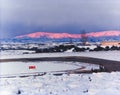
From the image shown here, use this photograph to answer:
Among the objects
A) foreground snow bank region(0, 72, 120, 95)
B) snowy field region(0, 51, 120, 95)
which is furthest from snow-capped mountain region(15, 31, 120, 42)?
foreground snow bank region(0, 72, 120, 95)

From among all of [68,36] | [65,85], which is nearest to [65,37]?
[68,36]

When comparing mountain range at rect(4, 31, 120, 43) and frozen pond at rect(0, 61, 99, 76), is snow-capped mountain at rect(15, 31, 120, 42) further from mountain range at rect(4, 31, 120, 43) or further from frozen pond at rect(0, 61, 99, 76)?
frozen pond at rect(0, 61, 99, 76)

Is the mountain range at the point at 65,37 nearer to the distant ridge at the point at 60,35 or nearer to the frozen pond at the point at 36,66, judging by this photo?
the distant ridge at the point at 60,35

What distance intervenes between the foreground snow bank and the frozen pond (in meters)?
0.15

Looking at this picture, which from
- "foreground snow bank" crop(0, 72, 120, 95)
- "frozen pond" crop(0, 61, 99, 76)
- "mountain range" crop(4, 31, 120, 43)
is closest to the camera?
"foreground snow bank" crop(0, 72, 120, 95)

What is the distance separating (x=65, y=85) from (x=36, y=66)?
854 millimetres

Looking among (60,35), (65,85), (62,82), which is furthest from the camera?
(60,35)

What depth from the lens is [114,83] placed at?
5996 mm

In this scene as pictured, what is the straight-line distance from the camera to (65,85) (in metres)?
5.88

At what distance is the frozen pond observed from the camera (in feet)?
19.8

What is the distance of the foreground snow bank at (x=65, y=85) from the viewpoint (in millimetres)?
5465

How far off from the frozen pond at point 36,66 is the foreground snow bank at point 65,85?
15 centimetres

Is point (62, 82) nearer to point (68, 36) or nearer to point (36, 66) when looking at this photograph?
point (36, 66)

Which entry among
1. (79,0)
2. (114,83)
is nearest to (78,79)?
(114,83)
